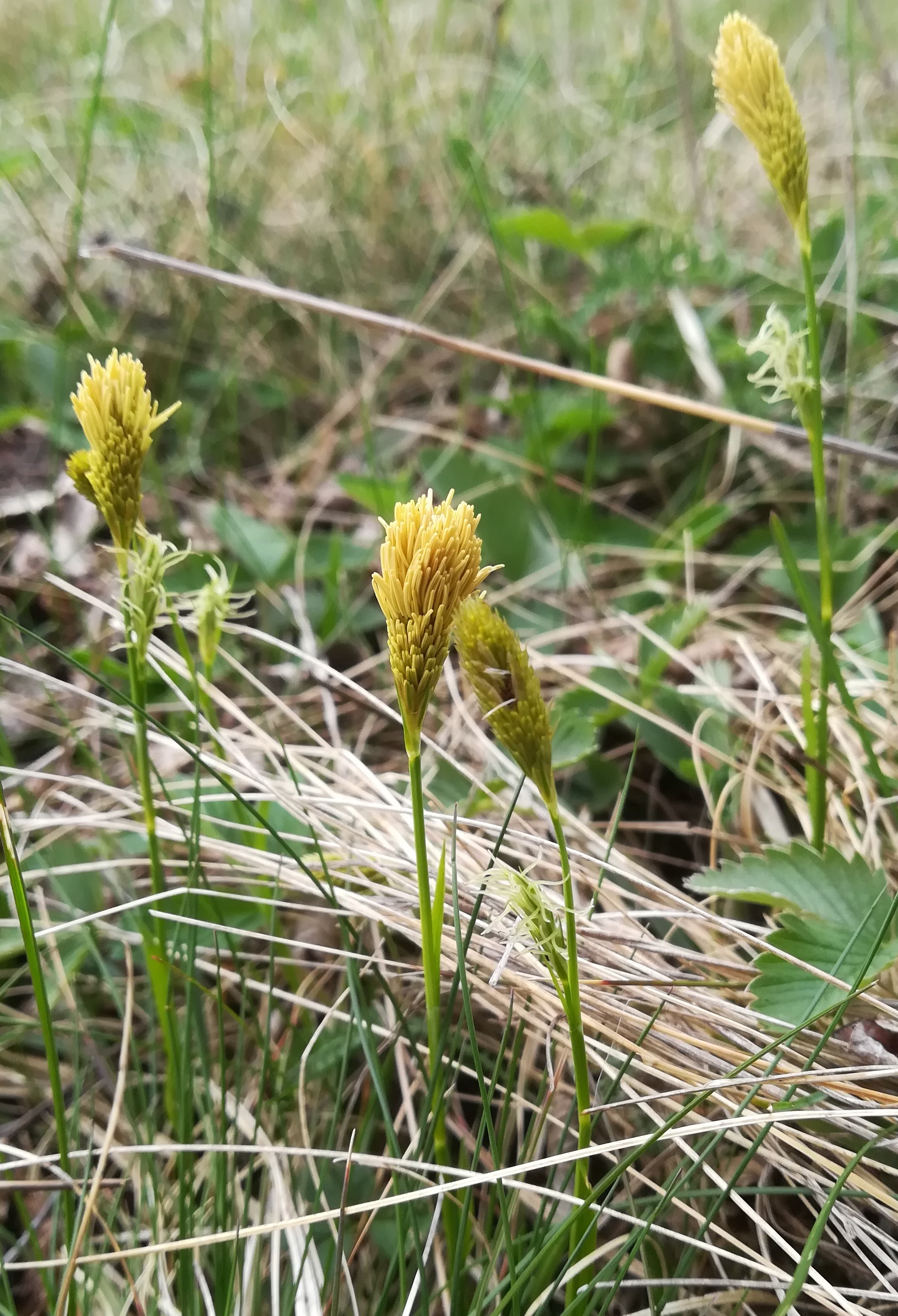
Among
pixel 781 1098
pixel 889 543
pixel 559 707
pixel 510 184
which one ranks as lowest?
pixel 781 1098

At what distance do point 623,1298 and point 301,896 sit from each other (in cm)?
45

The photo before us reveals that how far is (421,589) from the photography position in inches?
20.4

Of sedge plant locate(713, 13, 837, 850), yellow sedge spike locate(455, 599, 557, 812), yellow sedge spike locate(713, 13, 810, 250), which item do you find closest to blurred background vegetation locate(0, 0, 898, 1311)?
yellow sedge spike locate(455, 599, 557, 812)

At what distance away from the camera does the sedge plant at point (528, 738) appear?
530mm

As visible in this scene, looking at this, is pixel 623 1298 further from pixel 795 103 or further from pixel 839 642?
pixel 795 103

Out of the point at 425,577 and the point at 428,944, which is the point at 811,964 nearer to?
the point at 428,944

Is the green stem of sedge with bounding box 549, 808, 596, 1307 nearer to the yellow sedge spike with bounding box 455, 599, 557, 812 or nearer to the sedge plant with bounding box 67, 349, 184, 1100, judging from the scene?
the yellow sedge spike with bounding box 455, 599, 557, 812

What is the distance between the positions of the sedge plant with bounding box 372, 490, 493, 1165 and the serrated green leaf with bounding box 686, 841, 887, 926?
341 mm

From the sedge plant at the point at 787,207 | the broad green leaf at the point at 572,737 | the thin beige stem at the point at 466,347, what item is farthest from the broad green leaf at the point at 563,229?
the broad green leaf at the point at 572,737

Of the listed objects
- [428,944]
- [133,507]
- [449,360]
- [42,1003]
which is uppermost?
[449,360]

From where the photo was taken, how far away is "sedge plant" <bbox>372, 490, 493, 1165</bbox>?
51 centimetres

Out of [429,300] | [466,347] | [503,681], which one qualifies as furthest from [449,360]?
[503,681]

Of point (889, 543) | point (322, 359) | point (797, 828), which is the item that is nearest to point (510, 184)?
point (322, 359)

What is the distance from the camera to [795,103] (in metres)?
0.72
